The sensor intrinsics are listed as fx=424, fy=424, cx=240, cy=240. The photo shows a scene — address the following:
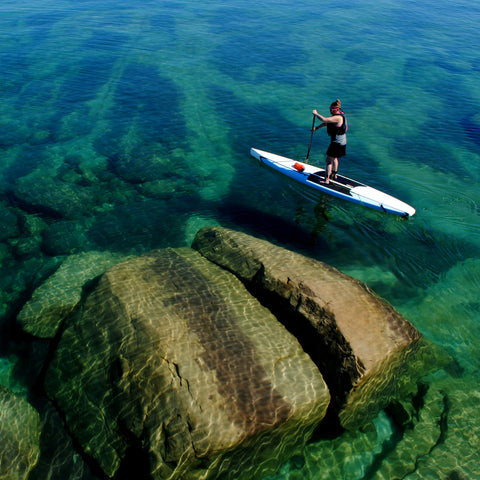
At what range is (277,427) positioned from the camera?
6.92 meters

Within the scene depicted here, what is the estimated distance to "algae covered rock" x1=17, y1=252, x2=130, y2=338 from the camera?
9398 millimetres

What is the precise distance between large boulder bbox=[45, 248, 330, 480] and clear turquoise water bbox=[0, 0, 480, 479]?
4.28 feet

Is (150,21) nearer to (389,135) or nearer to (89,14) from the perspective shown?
(89,14)

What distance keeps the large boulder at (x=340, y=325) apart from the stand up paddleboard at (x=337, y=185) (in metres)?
5.82

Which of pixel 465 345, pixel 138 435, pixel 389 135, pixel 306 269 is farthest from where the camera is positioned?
pixel 389 135

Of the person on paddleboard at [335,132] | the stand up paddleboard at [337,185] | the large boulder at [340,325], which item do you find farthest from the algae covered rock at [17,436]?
the stand up paddleboard at [337,185]

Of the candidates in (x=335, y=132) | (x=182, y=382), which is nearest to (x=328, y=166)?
(x=335, y=132)

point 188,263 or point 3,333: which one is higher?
point 188,263

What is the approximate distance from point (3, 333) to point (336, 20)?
1471 inches

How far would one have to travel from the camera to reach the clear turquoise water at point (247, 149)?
11383mm

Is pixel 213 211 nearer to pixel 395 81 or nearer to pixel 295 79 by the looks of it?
pixel 295 79

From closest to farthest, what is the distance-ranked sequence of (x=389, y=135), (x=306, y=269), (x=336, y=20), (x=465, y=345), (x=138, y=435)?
(x=138, y=435), (x=306, y=269), (x=465, y=345), (x=389, y=135), (x=336, y=20)

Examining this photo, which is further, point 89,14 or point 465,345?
point 89,14

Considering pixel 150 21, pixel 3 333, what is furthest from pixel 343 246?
pixel 150 21
